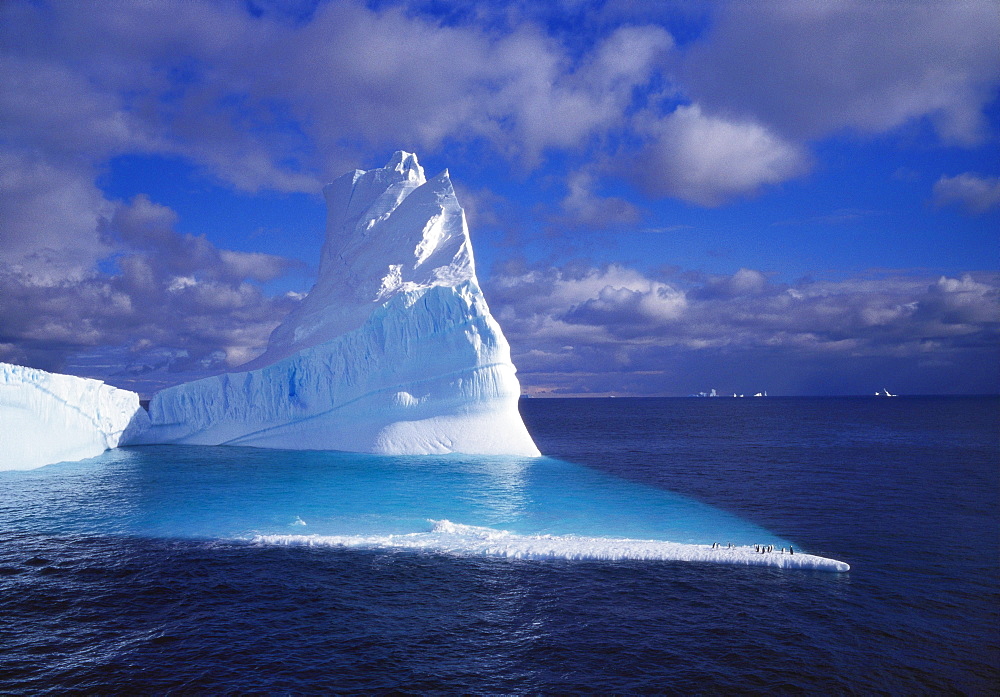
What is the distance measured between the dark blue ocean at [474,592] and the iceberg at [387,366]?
607cm

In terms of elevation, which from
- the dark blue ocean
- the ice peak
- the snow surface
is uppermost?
the ice peak

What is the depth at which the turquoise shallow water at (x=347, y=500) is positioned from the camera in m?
15.0

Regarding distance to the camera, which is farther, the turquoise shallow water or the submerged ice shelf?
the turquoise shallow water

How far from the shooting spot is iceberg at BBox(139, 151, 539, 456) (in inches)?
1064

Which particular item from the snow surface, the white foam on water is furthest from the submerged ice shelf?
the snow surface

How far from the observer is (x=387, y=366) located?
2769 cm

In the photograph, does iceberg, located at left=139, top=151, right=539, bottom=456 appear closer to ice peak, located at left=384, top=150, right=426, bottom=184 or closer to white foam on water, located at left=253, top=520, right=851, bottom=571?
ice peak, located at left=384, top=150, right=426, bottom=184

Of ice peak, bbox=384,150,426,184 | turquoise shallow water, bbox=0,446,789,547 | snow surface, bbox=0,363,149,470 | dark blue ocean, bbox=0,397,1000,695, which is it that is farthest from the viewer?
ice peak, bbox=384,150,426,184

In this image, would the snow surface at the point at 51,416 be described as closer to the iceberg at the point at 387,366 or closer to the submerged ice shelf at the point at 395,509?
the submerged ice shelf at the point at 395,509

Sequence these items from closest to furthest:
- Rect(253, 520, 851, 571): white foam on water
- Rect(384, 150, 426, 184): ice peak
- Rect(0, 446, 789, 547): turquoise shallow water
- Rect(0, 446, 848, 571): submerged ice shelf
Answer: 1. Rect(253, 520, 851, 571): white foam on water
2. Rect(0, 446, 848, 571): submerged ice shelf
3. Rect(0, 446, 789, 547): turquoise shallow water
4. Rect(384, 150, 426, 184): ice peak

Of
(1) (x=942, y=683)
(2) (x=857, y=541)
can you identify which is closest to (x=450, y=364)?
(2) (x=857, y=541)

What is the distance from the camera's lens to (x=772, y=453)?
3572 cm

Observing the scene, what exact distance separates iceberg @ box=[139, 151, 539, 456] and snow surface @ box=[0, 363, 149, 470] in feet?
10.6

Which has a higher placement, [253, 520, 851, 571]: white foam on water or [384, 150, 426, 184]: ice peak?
[384, 150, 426, 184]: ice peak
